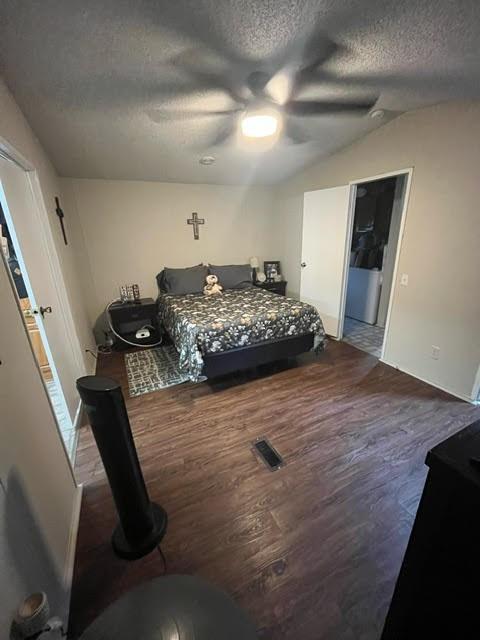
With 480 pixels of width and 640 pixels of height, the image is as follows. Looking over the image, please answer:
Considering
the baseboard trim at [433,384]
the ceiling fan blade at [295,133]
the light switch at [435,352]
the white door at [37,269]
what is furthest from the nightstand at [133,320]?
the light switch at [435,352]

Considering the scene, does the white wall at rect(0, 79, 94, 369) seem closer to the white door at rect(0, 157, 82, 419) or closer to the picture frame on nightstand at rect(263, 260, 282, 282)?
the white door at rect(0, 157, 82, 419)

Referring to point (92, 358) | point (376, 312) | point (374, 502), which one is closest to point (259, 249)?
point (376, 312)

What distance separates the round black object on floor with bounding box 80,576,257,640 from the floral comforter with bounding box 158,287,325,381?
1.63 m

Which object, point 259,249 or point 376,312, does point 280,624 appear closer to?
point 376,312

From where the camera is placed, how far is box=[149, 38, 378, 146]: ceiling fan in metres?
1.68

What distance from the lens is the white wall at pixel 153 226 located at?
3477mm

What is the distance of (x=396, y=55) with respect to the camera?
5.22ft

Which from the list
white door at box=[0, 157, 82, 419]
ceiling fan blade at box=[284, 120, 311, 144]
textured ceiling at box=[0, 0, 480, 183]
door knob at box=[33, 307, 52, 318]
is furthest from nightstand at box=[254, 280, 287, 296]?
door knob at box=[33, 307, 52, 318]

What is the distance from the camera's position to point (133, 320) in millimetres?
3510

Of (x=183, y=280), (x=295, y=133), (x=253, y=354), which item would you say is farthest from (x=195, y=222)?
(x=253, y=354)

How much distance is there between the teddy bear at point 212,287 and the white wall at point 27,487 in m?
2.52

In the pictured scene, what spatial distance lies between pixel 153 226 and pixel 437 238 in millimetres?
3396

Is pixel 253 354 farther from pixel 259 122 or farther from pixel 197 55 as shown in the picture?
pixel 197 55

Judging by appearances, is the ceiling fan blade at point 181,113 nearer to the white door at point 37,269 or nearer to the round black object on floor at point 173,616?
the white door at point 37,269
